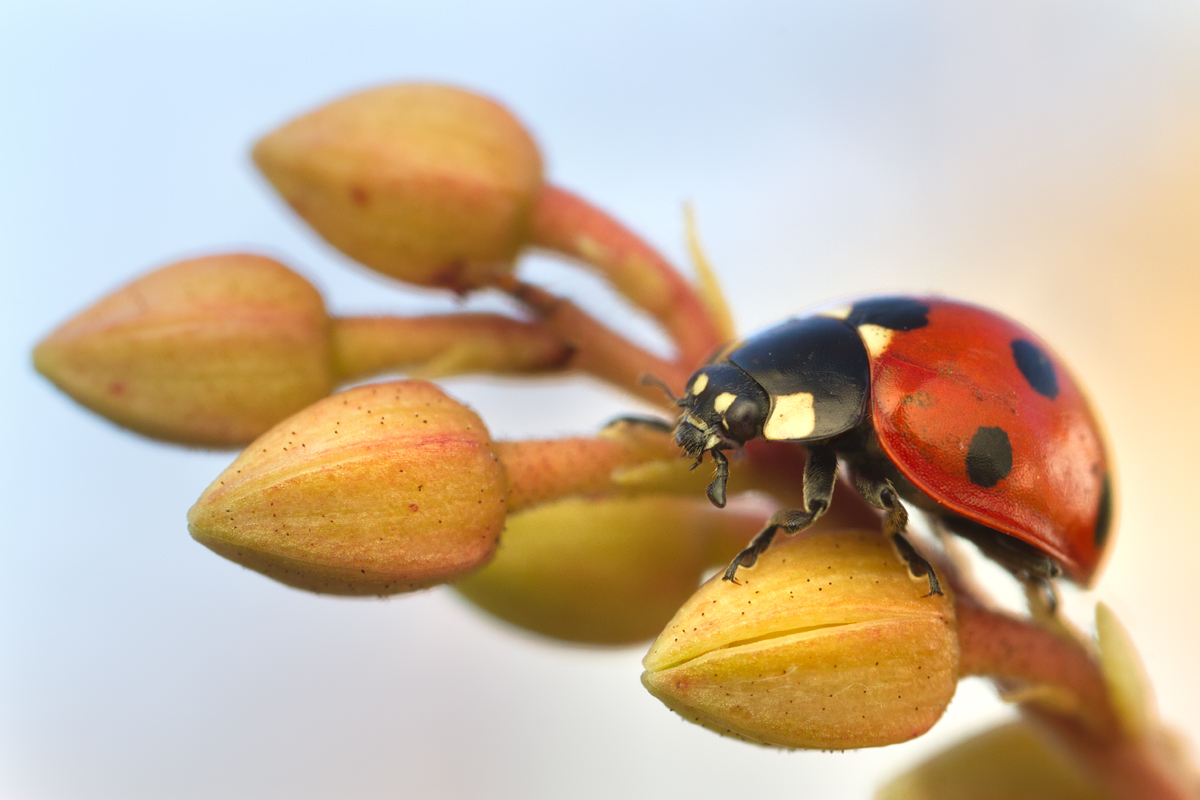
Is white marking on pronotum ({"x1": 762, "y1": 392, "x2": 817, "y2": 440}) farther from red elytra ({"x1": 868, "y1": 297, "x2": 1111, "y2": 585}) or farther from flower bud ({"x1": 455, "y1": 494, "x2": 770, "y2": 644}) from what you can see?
flower bud ({"x1": 455, "y1": 494, "x2": 770, "y2": 644})

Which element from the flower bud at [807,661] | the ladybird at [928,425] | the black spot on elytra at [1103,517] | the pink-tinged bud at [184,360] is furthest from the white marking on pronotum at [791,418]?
the pink-tinged bud at [184,360]

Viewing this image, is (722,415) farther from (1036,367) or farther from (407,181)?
(407,181)

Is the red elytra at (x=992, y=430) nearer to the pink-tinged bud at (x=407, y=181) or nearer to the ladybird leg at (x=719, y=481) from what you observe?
the ladybird leg at (x=719, y=481)

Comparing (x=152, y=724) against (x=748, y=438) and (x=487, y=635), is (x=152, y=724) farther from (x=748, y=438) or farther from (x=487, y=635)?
(x=748, y=438)

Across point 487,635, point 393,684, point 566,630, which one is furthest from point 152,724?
point 566,630

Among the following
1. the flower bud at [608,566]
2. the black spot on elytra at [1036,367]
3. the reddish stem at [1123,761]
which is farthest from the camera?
the flower bud at [608,566]

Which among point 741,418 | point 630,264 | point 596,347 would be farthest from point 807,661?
point 630,264
